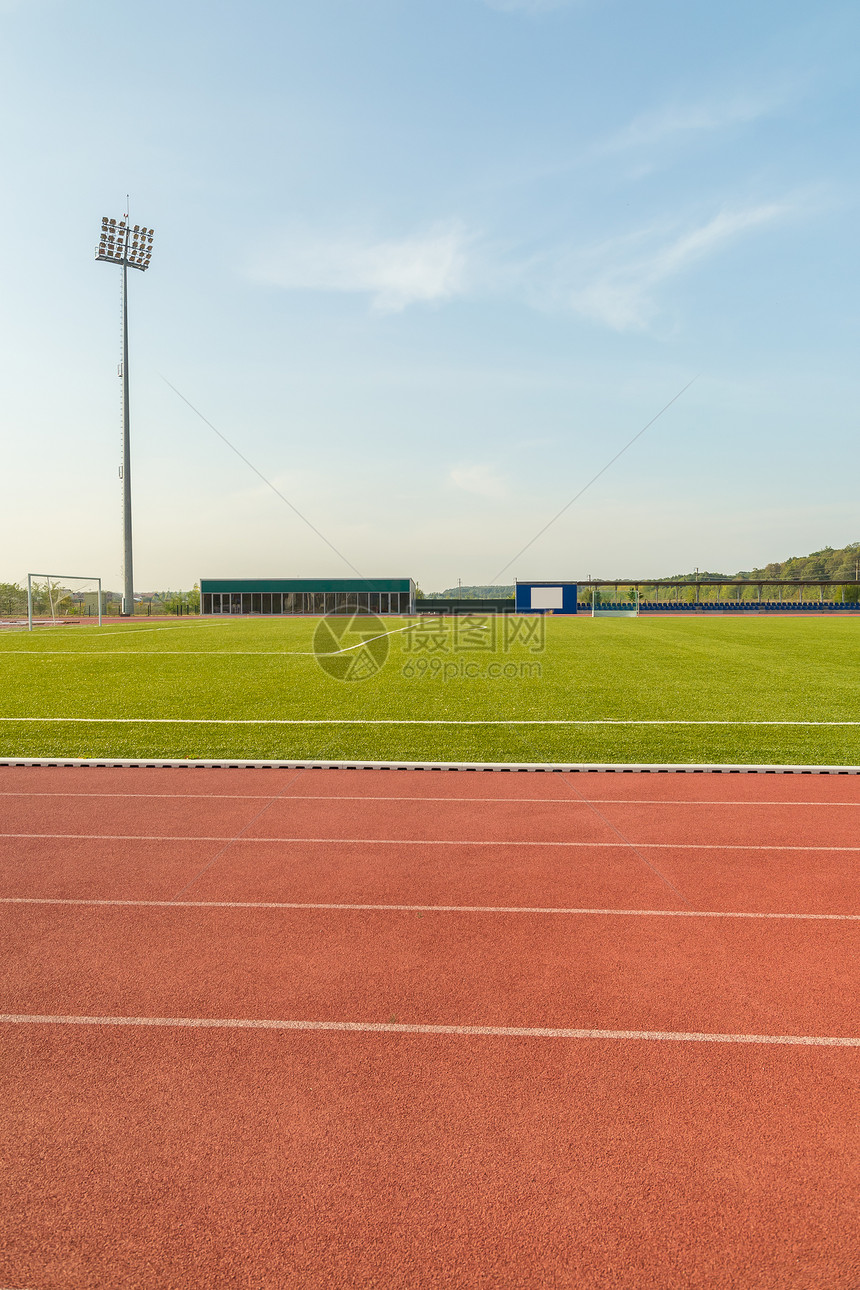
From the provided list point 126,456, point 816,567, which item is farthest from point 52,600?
point 816,567

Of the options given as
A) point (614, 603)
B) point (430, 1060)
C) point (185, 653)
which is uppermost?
point (614, 603)

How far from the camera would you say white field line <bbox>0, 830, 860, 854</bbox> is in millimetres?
6359

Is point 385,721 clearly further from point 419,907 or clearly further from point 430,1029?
point 430,1029

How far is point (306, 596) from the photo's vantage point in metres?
70.4

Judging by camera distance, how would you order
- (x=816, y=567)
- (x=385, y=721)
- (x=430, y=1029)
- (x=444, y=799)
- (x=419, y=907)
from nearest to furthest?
(x=430, y=1029) < (x=419, y=907) < (x=444, y=799) < (x=385, y=721) < (x=816, y=567)

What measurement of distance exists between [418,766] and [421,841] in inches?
103

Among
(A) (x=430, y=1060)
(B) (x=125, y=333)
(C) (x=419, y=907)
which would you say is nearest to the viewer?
(A) (x=430, y=1060)

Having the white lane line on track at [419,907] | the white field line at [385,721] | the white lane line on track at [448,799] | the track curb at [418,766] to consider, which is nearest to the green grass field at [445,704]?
the white field line at [385,721]

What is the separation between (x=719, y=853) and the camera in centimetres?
621

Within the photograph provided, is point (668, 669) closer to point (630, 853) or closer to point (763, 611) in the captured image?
point (630, 853)

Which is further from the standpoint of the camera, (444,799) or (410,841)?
(444,799)

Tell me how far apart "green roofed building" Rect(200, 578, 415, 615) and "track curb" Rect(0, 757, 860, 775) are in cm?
6095

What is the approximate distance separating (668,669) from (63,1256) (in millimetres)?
18062

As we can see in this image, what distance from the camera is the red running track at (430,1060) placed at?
97.3 inches
